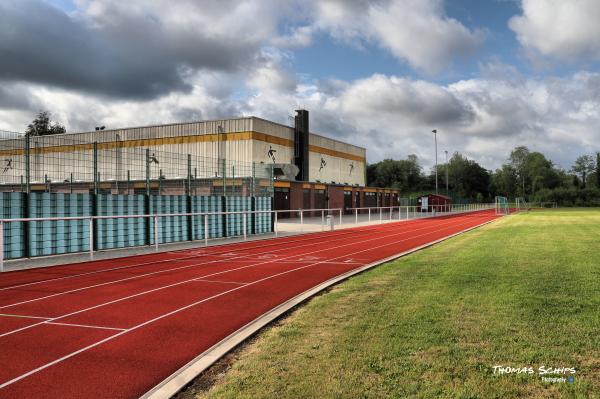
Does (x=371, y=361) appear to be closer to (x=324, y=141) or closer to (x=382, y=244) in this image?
(x=382, y=244)

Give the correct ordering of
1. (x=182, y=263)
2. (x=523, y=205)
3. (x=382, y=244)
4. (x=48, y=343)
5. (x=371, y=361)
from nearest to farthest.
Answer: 1. (x=371, y=361)
2. (x=48, y=343)
3. (x=182, y=263)
4. (x=382, y=244)
5. (x=523, y=205)

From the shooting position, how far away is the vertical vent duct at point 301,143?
178 ft

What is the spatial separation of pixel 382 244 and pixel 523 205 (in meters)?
72.9

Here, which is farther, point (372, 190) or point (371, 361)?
point (372, 190)

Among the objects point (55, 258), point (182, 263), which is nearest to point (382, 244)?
point (182, 263)

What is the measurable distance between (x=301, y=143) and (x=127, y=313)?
1911 inches

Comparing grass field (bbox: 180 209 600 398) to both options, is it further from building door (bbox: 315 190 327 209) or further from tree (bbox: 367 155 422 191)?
tree (bbox: 367 155 422 191)

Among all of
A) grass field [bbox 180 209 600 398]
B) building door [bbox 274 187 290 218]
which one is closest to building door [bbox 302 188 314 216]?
building door [bbox 274 187 290 218]

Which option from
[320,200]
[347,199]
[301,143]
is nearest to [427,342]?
[320,200]

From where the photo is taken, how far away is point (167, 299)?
7.82 meters

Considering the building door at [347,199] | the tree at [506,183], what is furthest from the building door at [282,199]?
the tree at [506,183]

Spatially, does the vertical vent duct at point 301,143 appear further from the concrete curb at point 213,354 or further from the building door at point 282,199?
the concrete curb at point 213,354

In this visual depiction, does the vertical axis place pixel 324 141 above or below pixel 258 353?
above

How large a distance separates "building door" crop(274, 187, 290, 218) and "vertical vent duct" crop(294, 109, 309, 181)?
31.6ft
